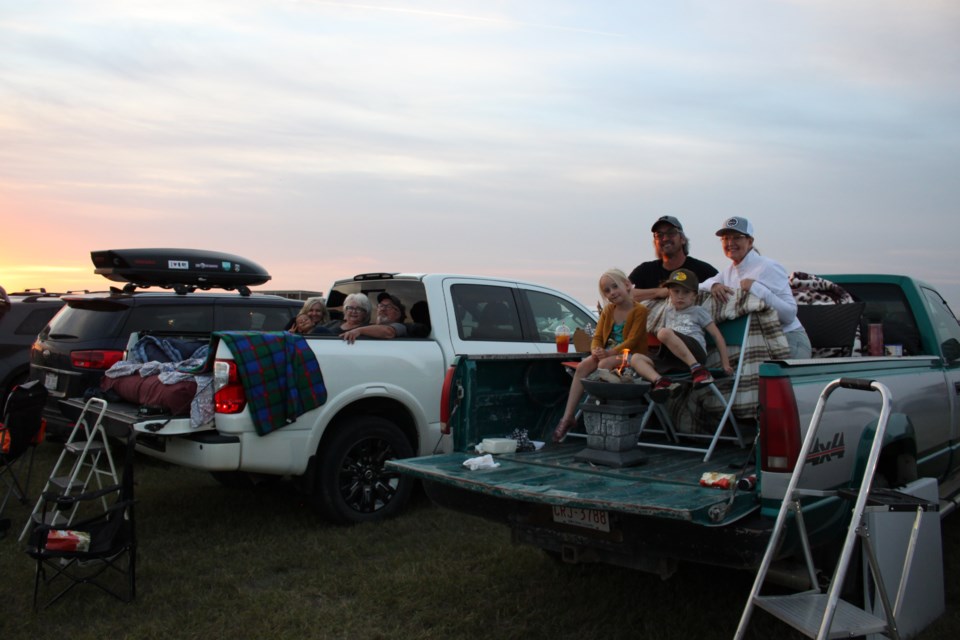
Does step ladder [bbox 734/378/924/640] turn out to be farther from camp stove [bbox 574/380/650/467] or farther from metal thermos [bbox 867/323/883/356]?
metal thermos [bbox 867/323/883/356]

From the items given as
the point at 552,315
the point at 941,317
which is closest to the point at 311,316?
the point at 552,315

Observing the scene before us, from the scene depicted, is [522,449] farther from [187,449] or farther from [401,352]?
[187,449]

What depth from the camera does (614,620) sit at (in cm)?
416

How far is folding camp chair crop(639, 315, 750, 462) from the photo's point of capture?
4.47m

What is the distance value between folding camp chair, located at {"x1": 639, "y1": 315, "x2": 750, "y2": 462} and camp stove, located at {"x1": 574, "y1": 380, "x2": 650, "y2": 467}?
0.27 m

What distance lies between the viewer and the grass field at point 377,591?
13.4ft

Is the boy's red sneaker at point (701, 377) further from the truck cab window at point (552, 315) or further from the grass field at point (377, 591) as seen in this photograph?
the truck cab window at point (552, 315)

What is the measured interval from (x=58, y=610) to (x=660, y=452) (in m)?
3.47

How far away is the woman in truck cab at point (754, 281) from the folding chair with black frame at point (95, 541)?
151 inches

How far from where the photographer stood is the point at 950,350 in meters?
5.57

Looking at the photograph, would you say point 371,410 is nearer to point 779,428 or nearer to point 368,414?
point 368,414

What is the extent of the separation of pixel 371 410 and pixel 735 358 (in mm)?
2725

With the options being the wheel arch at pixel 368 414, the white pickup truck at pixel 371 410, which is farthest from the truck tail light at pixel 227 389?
the wheel arch at pixel 368 414

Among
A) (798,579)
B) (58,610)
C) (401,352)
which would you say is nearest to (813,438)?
(798,579)
